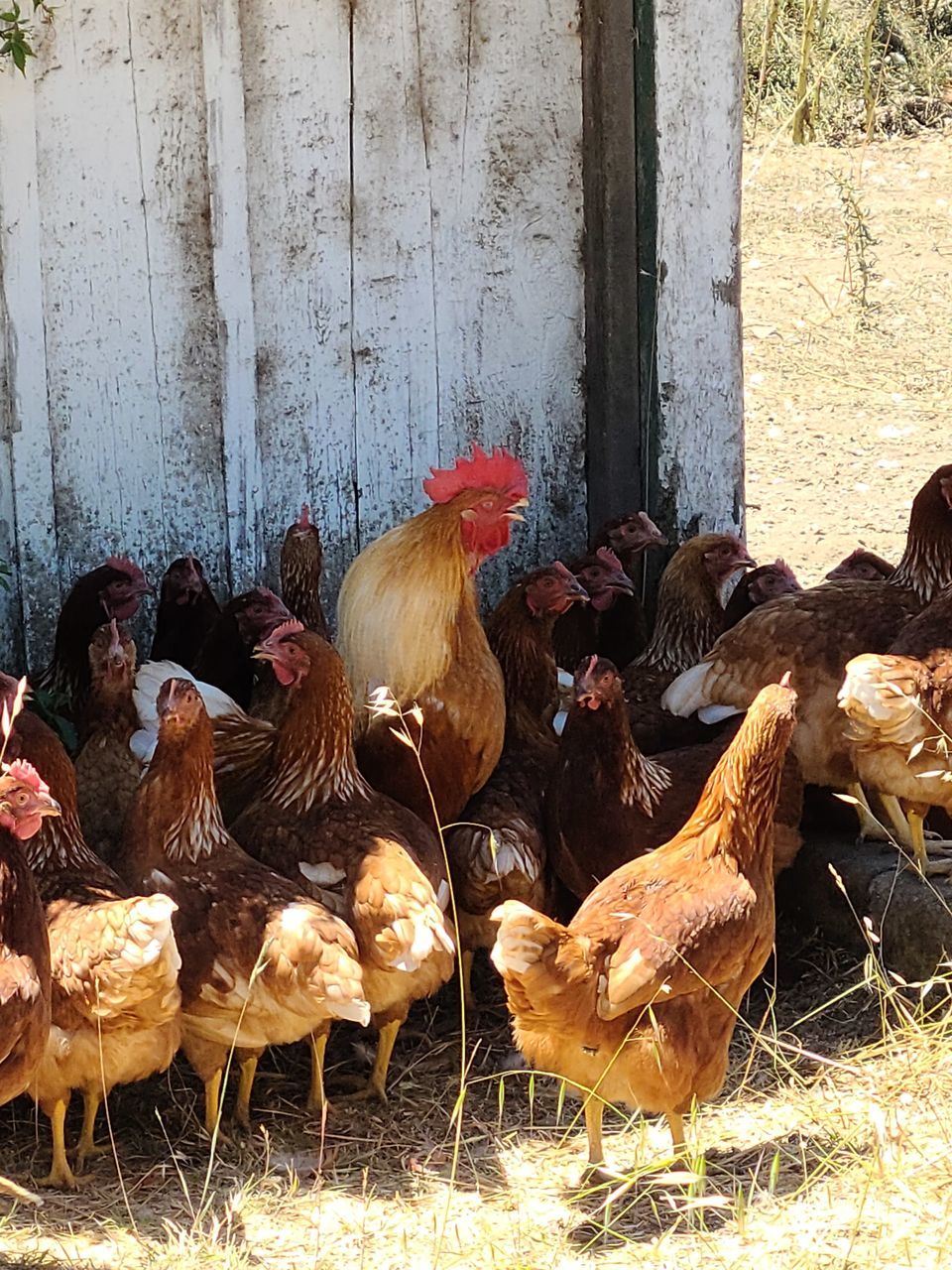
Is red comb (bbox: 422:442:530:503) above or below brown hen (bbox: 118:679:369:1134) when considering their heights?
above

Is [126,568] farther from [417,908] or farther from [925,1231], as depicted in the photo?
[925,1231]

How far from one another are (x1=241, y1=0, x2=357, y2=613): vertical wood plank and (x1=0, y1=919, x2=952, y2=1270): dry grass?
1738mm

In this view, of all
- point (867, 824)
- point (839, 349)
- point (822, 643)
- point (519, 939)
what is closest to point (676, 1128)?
point (519, 939)

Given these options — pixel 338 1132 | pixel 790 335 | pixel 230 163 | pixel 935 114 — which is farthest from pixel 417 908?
pixel 935 114

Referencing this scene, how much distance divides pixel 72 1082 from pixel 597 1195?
3.84 ft

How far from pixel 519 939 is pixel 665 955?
0.37 metres

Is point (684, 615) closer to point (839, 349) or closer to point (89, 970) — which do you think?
point (89, 970)

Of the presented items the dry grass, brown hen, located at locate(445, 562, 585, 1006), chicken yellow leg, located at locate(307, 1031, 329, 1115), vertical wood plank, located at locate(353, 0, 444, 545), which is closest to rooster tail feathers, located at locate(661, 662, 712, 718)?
brown hen, located at locate(445, 562, 585, 1006)

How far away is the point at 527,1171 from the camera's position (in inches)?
152

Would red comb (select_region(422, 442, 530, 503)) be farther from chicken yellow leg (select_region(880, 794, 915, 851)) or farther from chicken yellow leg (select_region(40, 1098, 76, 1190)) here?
chicken yellow leg (select_region(40, 1098, 76, 1190))

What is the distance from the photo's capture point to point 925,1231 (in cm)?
326

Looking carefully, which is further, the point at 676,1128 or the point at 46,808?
the point at 676,1128

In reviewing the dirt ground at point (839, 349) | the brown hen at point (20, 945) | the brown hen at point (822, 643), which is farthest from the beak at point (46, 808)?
the dirt ground at point (839, 349)

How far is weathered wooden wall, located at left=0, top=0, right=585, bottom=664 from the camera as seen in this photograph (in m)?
4.90
